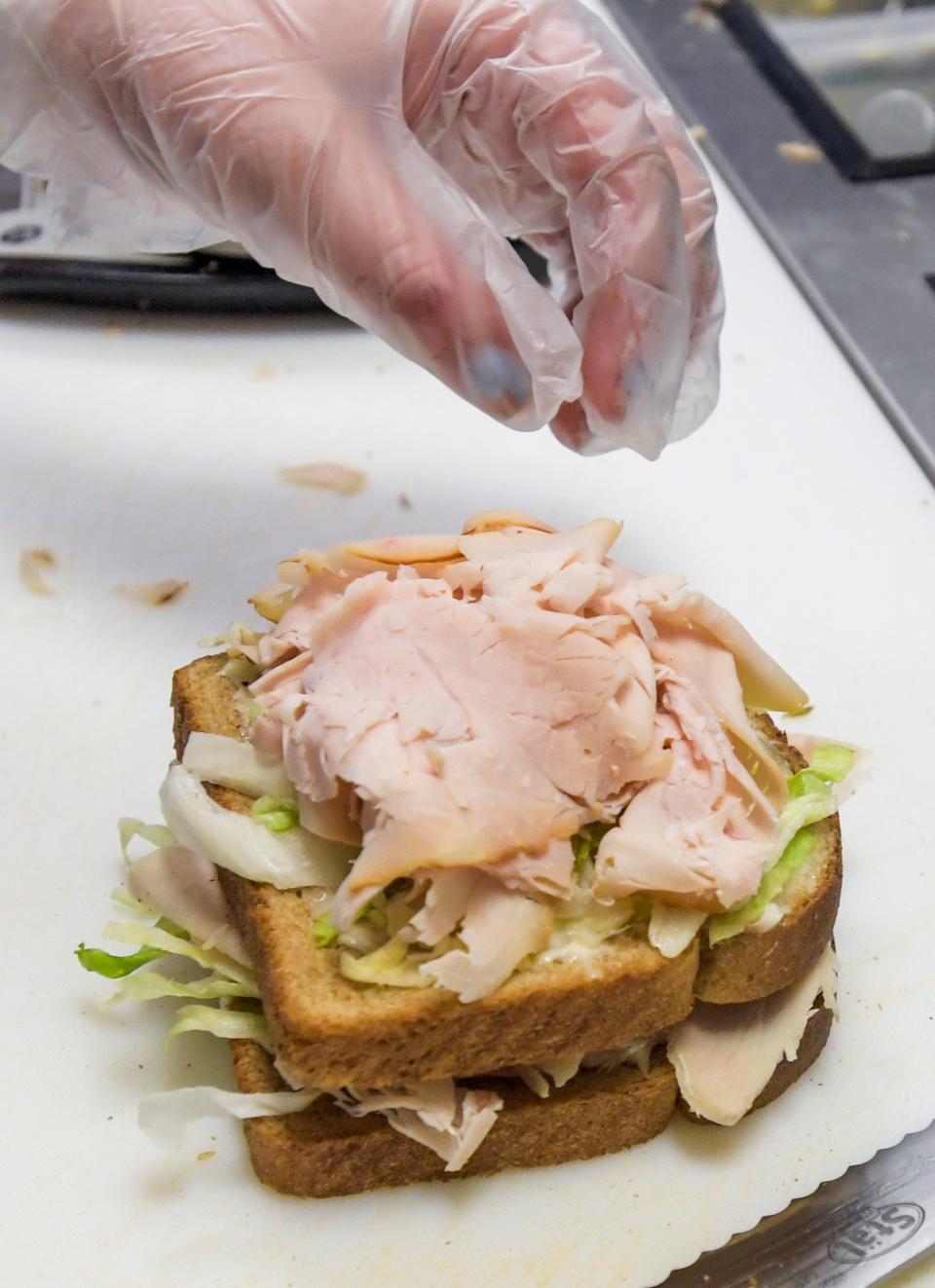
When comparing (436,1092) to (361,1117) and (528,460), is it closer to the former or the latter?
(361,1117)

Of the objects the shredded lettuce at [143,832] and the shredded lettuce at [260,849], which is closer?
the shredded lettuce at [260,849]

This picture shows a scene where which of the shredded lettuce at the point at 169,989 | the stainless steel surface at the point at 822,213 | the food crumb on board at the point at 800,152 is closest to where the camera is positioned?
the shredded lettuce at the point at 169,989

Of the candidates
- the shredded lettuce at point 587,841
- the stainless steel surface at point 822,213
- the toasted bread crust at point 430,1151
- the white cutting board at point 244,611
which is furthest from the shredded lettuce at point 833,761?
the stainless steel surface at point 822,213

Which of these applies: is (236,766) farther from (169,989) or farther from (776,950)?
(776,950)

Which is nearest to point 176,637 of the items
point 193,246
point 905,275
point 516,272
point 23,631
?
point 23,631

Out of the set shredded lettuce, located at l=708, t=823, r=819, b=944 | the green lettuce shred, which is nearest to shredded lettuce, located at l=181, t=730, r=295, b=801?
the green lettuce shred

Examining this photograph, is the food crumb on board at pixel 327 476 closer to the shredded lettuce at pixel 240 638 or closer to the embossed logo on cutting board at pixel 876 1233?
the shredded lettuce at pixel 240 638
